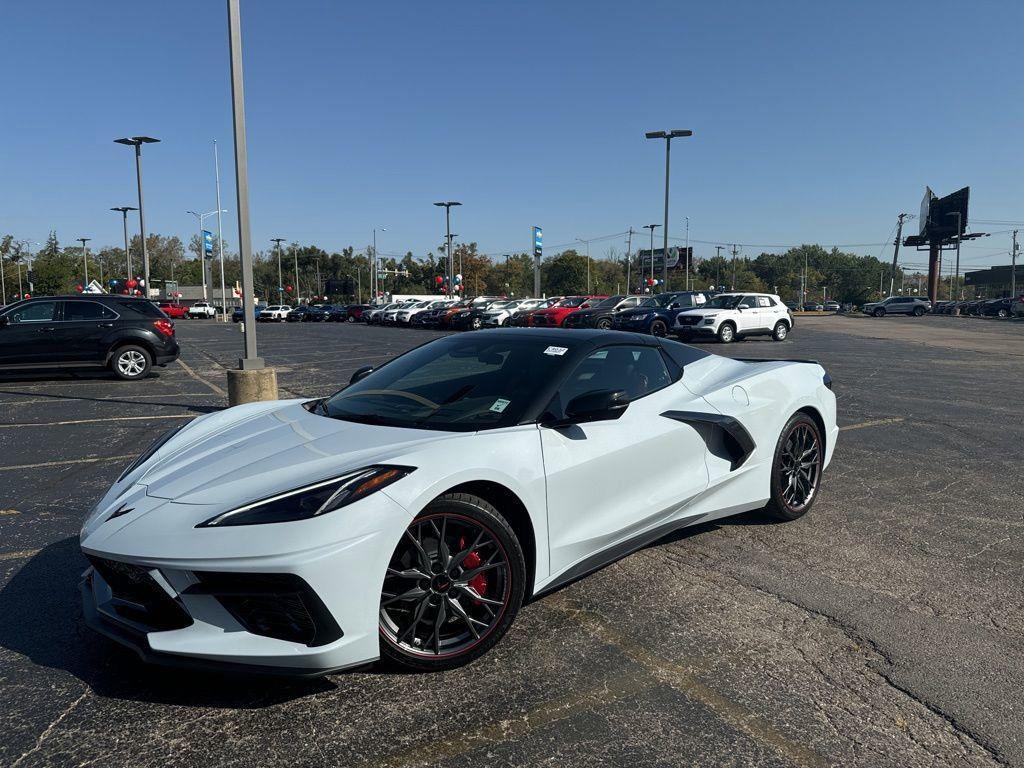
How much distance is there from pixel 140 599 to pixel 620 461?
209 cm

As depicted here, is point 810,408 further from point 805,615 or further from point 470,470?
point 470,470

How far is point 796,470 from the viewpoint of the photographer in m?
4.81

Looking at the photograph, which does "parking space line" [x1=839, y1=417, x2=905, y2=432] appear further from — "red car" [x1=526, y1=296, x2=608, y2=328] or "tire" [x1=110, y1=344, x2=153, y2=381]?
"red car" [x1=526, y1=296, x2=608, y2=328]

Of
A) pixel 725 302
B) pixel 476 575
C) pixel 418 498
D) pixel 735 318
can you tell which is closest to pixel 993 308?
pixel 725 302

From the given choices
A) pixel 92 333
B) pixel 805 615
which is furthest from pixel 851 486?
pixel 92 333

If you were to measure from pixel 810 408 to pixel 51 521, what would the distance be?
5129 millimetres

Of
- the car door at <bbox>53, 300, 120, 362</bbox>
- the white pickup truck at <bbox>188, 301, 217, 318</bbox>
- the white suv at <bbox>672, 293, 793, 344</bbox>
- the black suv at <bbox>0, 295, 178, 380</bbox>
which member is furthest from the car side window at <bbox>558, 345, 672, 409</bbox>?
the white pickup truck at <bbox>188, 301, 217, 318</bbox>

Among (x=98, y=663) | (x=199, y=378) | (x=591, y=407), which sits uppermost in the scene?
(x=591, y=407)

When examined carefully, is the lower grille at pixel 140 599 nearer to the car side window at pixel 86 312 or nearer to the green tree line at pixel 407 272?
the car side window at pixel 86 312

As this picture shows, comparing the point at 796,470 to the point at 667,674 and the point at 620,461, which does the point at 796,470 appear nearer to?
Result: the point at 620,461

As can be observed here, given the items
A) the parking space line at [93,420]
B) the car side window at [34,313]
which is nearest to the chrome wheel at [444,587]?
the parking space line at [93,420]

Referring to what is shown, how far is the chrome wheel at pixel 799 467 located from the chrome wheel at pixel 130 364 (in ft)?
40.4

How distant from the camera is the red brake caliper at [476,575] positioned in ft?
9.65

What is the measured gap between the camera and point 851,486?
5.71 meters
